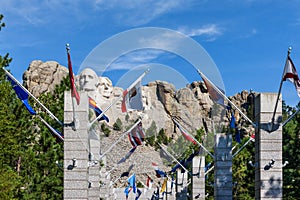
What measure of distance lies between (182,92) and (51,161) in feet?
99.5

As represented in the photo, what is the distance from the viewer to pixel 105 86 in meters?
22.8

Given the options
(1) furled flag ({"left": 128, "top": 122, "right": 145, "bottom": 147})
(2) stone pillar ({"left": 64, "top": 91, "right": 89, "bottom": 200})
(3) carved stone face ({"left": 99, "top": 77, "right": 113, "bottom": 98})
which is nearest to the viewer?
(3) carved stone face ({"left": 99, "top": 77, "right": 113, "bottom": 98})

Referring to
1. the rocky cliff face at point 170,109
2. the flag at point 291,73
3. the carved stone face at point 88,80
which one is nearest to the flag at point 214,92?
the rocky cliff face at point 170,109

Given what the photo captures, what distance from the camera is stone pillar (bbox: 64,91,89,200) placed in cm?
2466

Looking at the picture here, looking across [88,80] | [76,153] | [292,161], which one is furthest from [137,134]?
[292,161]

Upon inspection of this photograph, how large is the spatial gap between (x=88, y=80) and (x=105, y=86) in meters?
1.17

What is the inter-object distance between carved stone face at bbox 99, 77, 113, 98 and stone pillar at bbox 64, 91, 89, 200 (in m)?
0.97

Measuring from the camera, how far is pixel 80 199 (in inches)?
965

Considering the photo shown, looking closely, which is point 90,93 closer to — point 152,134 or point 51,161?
point 152,134

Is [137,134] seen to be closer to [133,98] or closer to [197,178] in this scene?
[133,98]

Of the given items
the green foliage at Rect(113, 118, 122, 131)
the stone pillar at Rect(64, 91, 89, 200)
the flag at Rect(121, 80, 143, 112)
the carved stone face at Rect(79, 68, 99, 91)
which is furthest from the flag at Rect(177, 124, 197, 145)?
the carved stone face at Rect(79, 68, 99, 91)

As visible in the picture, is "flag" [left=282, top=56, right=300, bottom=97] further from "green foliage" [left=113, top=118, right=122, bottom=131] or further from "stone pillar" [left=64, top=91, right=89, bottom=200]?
"green foliage" [left=113, top=118, right=122, bottom=131]

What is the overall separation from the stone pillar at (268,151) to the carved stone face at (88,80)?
578cm

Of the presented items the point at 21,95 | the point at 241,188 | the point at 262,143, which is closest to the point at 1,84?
the point at 21,95
